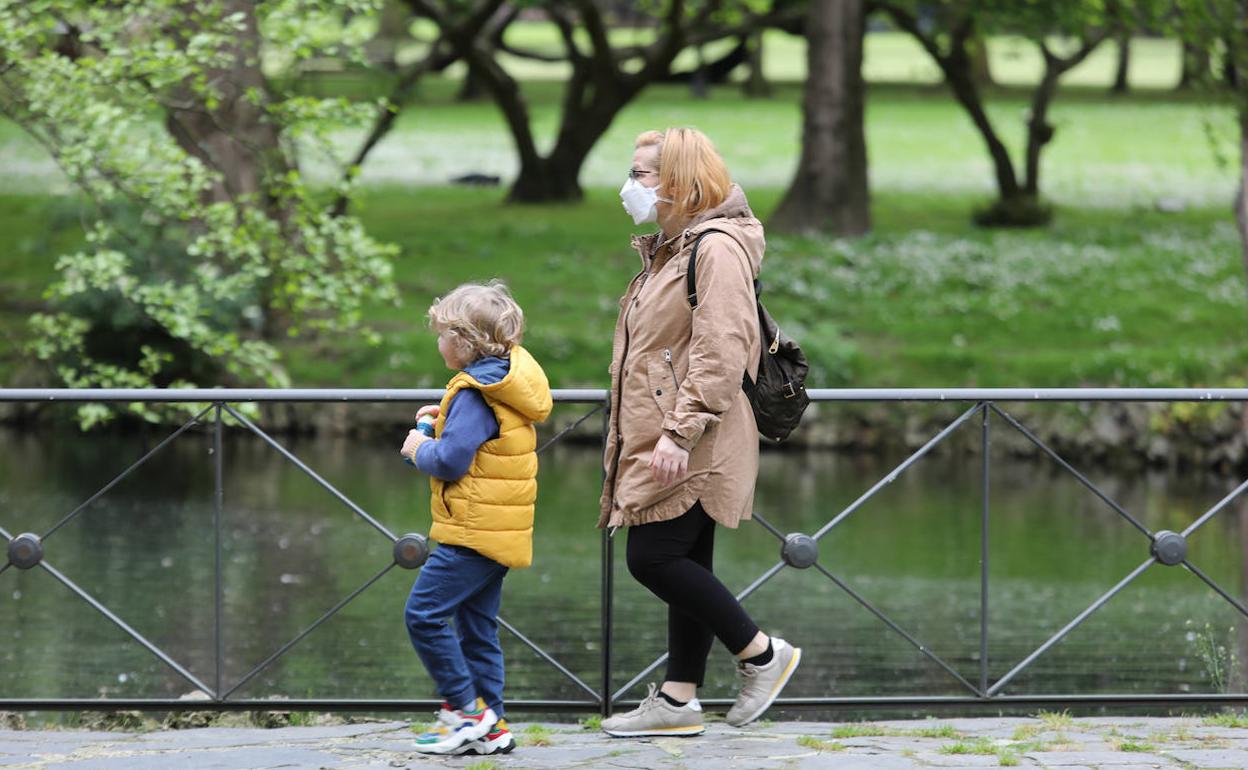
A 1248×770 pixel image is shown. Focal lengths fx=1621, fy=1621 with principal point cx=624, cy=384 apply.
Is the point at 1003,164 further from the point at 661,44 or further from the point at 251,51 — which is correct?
the point at 251,51

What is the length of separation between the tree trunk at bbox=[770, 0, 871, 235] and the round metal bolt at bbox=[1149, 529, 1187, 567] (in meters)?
19.1

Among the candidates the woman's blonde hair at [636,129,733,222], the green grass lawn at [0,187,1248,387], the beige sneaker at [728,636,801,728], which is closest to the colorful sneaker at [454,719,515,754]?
the beige sneaker at [728,636,801,728]

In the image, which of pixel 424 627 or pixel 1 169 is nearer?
pixel 424 627

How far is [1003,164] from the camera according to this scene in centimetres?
2722

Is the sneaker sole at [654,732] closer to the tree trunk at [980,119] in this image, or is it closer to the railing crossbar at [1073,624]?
the railing crossbar at [1073,624]

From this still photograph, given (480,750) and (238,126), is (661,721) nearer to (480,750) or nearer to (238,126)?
(480,750)

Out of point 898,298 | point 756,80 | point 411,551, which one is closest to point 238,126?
point 898,298

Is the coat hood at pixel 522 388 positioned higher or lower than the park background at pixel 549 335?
higher

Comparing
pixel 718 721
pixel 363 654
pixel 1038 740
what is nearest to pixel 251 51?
pixel 363 654

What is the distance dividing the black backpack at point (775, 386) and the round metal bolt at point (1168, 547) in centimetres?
155

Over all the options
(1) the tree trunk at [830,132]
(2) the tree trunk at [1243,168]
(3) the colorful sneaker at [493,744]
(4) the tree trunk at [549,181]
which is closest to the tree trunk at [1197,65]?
(2) the tree trunk at [1243,168]

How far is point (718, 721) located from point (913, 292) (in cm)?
1721

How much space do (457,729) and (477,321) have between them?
118cm

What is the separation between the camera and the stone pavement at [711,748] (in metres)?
4.58
